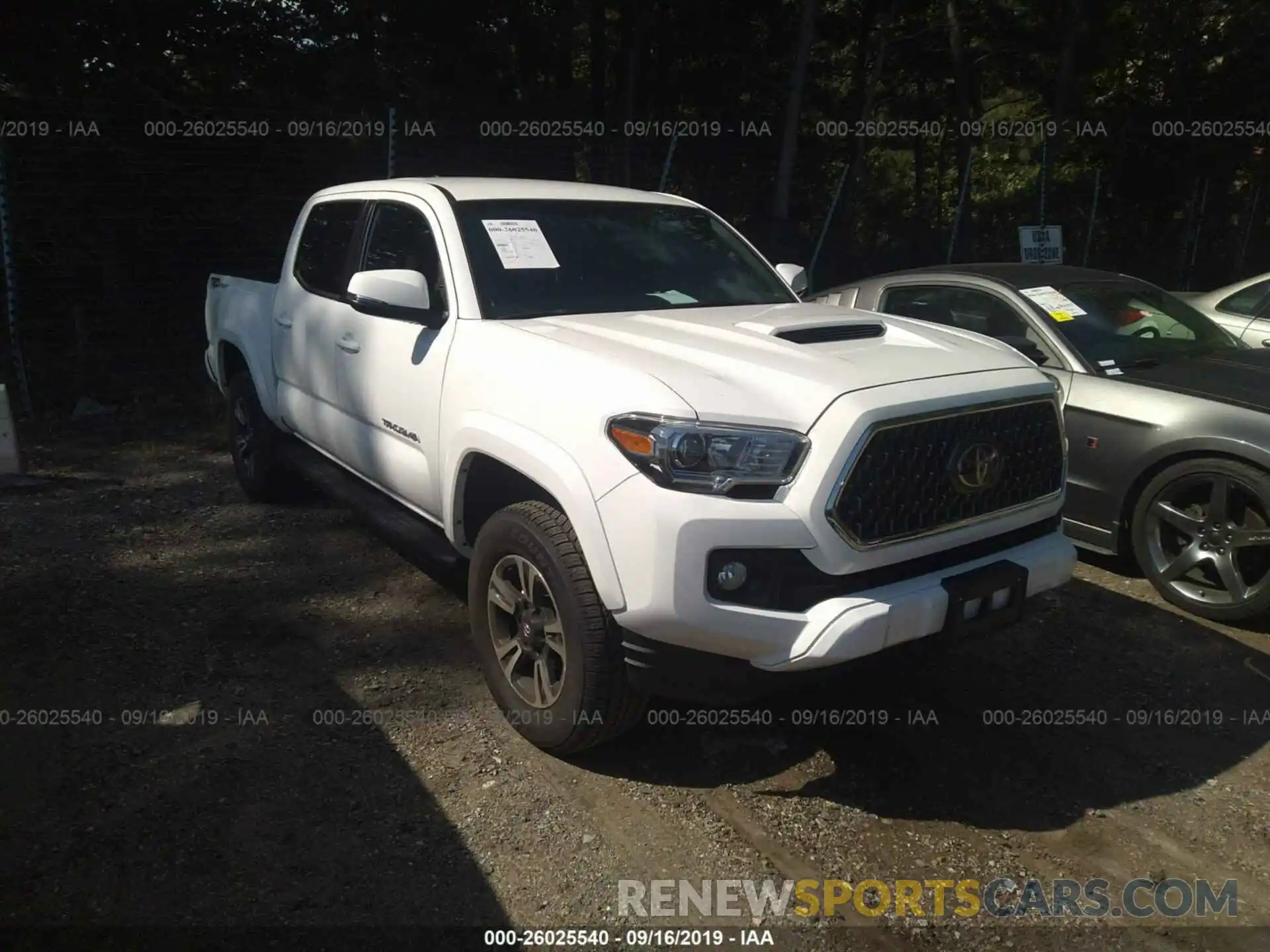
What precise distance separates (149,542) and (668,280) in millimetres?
3321

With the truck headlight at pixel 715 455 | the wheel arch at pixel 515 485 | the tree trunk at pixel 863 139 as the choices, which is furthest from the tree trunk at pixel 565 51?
the truck headlight at pixel 715 455

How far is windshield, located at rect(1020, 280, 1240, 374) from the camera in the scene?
5.30 m

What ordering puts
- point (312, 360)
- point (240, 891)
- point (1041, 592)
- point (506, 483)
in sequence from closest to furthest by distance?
1. point (240, 891)
2. point (1041, 592)
3. point (506, 483)
4. point (312, 360)

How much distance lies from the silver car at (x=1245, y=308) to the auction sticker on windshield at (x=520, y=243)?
4.86 m

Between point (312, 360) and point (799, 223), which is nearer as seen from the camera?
point (312, 360)

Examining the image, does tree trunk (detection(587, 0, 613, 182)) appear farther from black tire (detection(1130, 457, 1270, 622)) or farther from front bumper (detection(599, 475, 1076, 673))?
front bumper (detection(599, 475, 1076, 673))

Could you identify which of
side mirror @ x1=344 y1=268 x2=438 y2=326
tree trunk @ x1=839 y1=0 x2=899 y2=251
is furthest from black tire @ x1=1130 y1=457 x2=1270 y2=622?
tree trunk @ x1=839 y1=0 x2=899 y2=251

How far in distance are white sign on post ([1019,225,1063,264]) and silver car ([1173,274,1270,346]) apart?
3477 mm

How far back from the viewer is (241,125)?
29.5 feet

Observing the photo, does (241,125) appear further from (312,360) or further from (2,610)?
(2,610)

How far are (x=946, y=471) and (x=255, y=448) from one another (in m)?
4.29

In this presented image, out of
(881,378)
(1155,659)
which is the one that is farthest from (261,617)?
(1155,659)

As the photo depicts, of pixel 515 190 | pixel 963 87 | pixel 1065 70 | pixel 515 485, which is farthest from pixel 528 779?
pixel 963 87

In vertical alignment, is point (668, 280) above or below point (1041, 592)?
above
